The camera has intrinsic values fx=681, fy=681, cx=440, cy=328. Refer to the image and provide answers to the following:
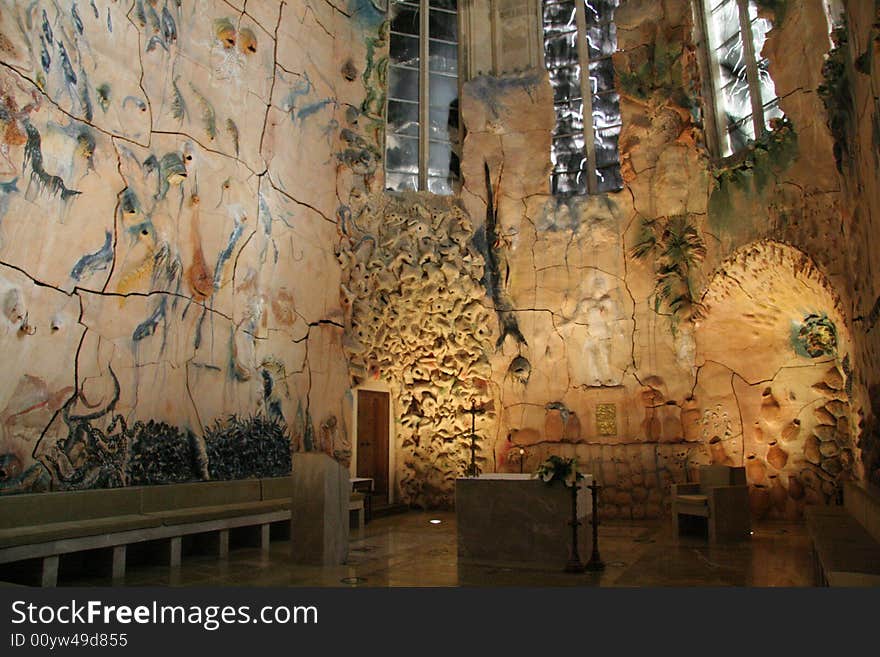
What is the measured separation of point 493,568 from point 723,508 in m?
2.73

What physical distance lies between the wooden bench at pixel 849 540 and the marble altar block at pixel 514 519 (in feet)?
5.75

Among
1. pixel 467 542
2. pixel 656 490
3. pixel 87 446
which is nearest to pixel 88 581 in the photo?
pixel 87 446

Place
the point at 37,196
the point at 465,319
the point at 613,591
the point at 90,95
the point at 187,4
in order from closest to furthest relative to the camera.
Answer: the point at 613,591
the point at 37,196
the point at 90,95
the point at 187,4
the point at 465,319

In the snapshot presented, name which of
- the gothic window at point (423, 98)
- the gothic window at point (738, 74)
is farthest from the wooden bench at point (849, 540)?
the gothic window at point (423, 98)

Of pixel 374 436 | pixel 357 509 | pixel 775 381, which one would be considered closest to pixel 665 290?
pixel 775 381

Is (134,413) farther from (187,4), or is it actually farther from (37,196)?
(187,4)

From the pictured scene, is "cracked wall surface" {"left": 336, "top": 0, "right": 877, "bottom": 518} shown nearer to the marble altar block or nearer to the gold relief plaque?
the gold relief plaque

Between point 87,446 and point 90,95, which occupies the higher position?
point 90,95

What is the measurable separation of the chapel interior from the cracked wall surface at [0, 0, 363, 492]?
0.03 m

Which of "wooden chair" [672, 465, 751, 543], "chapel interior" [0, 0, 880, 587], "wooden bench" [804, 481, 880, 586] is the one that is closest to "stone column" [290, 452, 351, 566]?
"chapel interior" [0, 0, 880, 587]

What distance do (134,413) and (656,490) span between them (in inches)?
248

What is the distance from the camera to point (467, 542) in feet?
18.6

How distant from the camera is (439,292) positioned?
980 centimetres

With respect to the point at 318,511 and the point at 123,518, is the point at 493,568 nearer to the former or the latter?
the point at 318,511
